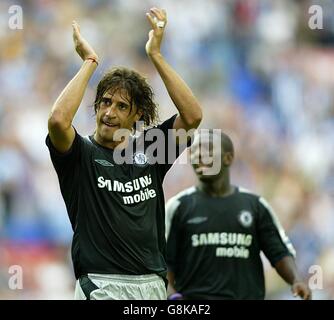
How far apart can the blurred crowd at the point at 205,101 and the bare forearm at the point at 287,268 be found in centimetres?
360

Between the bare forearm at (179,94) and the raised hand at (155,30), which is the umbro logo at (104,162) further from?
the raised hand at (155,30)

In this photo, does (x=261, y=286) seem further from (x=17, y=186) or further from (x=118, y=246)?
(x=17, y=186)

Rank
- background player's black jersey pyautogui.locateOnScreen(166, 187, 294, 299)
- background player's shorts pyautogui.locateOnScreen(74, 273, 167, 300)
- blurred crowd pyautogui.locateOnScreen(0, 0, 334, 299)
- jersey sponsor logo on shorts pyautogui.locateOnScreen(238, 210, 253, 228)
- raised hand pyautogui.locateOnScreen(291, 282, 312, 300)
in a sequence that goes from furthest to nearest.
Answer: blurred crowd pyautogui.locateOnScreen(0, 0, 334, 299) → jersey sponsor logo on shorts pyautogui.locateOnScreen(238, 210, 253, 228) → background player's black jersey pyautogui.locateOnScreen(166, 187, 294, 299) → raised hand pyautogui.locateOnScreen(291, 282, 312, 300) → background player's shorts pyautogui.locateOnScreen(74, 273, 167, 300)

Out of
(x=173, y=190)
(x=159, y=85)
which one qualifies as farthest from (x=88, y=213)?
(x=159, y=85)

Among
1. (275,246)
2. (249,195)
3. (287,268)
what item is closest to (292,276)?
(287,268)

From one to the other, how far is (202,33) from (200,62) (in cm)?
50

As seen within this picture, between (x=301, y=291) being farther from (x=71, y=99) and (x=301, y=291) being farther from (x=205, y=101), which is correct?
(x=205, y=101)

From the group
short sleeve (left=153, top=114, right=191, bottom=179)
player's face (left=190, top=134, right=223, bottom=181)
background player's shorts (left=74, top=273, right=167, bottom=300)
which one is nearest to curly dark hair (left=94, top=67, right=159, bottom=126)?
short sleeve (left=153, top=114, right=191, bottom=179)

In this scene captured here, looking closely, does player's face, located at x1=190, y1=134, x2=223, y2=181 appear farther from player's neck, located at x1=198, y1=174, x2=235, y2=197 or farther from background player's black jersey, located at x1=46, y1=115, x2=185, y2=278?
background player's black jersey, located at x1=46, y1=115, x2=185, y2=278

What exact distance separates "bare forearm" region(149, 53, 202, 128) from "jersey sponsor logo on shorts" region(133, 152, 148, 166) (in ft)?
1.19

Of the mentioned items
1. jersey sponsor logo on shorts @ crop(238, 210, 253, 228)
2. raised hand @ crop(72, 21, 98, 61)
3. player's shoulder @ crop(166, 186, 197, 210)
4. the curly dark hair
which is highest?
raised hand @ crop(72, 21, 98, 61)

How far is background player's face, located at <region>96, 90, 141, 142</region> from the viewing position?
572 cm

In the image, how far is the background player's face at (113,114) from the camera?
5.72 m

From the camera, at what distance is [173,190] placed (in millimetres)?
11961
